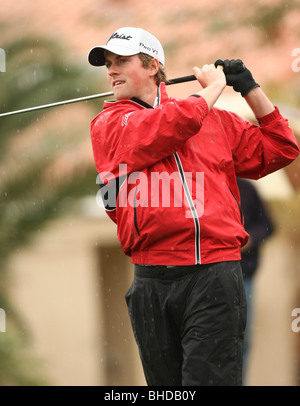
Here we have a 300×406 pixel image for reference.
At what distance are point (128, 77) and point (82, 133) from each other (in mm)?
1835

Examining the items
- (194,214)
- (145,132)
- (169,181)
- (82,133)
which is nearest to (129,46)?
(145,132)

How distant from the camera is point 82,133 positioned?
4.10m

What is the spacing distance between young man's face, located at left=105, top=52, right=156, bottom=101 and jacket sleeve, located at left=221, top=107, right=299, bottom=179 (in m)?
0.29

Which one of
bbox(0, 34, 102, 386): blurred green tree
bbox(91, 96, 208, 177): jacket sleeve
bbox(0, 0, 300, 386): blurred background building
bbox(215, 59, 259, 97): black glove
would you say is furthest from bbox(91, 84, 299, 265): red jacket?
bbox(0, 34, 102, 386): blurred green tree

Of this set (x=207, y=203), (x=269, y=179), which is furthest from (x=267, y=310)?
(x=207, y=203)

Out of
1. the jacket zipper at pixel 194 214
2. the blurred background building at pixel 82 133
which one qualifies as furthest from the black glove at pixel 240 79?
the blurred background building at pixel 82 133

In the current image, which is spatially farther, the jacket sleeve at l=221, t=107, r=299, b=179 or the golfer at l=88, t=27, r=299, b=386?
the jacket sleeve at l=221, t=107, r=299, b=179

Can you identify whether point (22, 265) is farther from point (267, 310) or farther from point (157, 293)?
point (157, 293)

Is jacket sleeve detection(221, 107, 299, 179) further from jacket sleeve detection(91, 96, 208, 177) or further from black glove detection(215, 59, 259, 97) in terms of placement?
jacket sleeve detection(91, 96, 208, 177)

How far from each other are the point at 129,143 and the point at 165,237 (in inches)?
11.2

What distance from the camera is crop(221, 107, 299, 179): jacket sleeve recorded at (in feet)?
7.67

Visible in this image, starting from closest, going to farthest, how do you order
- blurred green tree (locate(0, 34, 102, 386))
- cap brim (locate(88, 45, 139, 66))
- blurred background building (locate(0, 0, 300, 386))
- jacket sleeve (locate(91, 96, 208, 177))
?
jacket sleeve (locate(91, 96, 208, 177)) < cap brim (locate(88, 45, 139, 66)) < blurred background building (locate(0, 0, 300, 386)) < blurred green tree (locate(0, 34, 102, 386))

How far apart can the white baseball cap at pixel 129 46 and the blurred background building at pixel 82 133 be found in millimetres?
1521

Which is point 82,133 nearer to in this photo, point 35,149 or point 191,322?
point 35,149
